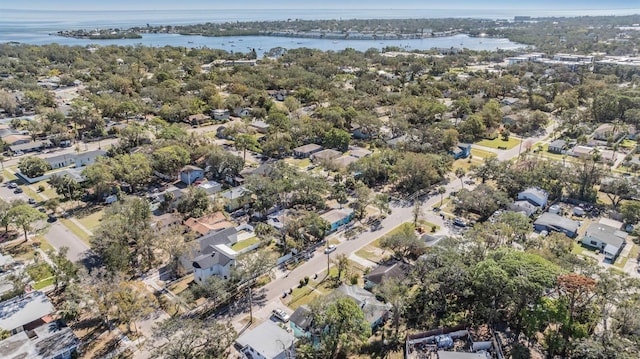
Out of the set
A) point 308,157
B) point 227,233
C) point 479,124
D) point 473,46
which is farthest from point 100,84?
point 473,46

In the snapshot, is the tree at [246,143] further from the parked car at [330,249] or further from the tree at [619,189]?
the tree at [619,189]

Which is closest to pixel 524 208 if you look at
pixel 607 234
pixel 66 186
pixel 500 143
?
pixel 607 234

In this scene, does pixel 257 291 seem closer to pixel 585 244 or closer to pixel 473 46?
pixel 585 244

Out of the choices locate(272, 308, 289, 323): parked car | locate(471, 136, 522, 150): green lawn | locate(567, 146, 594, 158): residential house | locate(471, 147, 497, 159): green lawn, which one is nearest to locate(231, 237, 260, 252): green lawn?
locate(272, 308, 289, 323): parked car

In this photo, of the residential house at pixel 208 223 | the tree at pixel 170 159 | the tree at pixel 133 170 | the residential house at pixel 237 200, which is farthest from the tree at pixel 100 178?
the residential house at pixel 237 200

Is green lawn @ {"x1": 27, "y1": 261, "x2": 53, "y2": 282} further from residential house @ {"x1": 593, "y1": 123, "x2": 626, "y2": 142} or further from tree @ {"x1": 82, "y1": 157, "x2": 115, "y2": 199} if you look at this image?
residential house @ {"x1": 593, "y1": 123, "x2": 626, "y2": 142}
